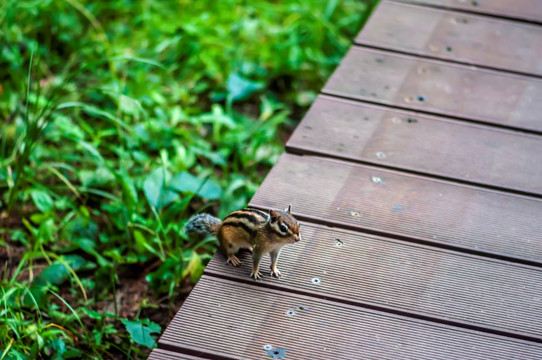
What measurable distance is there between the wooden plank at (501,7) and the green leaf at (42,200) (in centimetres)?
265

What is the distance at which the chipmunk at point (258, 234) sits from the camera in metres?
2.53

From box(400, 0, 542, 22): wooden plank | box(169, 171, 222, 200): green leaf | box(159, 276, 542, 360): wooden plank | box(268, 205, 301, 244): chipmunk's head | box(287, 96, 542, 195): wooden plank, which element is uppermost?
box(400, 0, 542, 22): wooden plank

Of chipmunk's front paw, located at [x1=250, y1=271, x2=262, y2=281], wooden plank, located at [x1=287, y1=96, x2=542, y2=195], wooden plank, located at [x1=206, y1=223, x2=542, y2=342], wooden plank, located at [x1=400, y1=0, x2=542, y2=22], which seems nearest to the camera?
wooden plank, located at [x1=206, y1=223, x2=542, y2=342]

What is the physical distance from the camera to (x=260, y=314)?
2.42 m

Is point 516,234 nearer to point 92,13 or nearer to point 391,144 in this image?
point 391,144

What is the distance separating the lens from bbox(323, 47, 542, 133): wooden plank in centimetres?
364

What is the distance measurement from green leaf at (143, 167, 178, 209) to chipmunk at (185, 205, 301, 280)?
0.77 meters

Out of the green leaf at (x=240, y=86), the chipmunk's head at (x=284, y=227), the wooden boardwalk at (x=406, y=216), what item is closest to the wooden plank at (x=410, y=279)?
the wooden boardwalk at (x=406, y=216)

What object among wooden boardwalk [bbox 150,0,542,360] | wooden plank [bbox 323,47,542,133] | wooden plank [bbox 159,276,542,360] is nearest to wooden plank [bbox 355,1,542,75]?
wooden boardwalk [bbox 150,0,542,360]

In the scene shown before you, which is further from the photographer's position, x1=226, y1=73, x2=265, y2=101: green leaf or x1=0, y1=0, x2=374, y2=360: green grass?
x1=226, y1=73, x2=265, y2=101: green leaf

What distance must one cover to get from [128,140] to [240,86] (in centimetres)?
87

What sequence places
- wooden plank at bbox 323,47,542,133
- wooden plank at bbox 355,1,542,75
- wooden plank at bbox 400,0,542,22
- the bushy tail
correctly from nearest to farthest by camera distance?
the bushy tail, wooden plank at bbox 323,47,542,133, wooden plank at bbox 355,1,542,75, wooden plank at bbox 400,0,542,22

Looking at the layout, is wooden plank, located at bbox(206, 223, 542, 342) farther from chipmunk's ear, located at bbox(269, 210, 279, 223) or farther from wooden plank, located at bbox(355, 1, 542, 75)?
wooden plank, located at bbox(355, 1, 542, 75)

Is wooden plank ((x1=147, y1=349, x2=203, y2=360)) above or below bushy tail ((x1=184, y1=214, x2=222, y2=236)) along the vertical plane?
below
